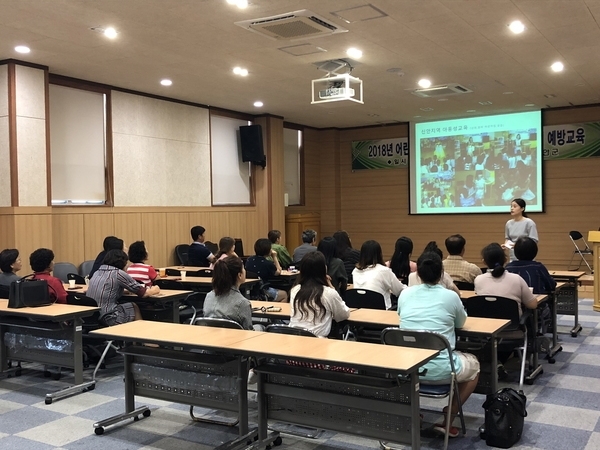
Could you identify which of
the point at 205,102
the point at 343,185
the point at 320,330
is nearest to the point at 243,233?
the point at 205,102

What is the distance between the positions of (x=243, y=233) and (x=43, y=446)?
7.92m

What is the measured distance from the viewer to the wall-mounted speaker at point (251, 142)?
1165cm

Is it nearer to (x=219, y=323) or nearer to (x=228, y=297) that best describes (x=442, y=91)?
(x=228, y=297)

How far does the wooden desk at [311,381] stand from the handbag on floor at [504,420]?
81cm

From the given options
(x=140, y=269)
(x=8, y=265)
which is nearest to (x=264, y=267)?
(x=140, y=269)

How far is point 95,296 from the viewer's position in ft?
18.3

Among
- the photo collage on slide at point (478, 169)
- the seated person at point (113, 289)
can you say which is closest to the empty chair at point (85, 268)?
the seated person at point (113, 289)

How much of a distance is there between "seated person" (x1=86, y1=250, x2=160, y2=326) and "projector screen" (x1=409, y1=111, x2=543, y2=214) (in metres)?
8.68

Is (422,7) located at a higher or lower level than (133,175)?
higher

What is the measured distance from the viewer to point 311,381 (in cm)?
345

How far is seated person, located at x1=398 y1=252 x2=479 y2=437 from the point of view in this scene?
3541 mm

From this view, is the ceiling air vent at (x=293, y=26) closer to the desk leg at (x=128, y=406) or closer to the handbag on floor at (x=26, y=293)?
the handbag on floor at (x=26, y=293)

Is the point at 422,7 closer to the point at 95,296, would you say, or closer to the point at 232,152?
the point at 95,296

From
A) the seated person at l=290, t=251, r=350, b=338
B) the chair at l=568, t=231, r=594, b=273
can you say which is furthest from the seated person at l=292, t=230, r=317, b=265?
the chair at l=568, t=231, r=594, b=273
